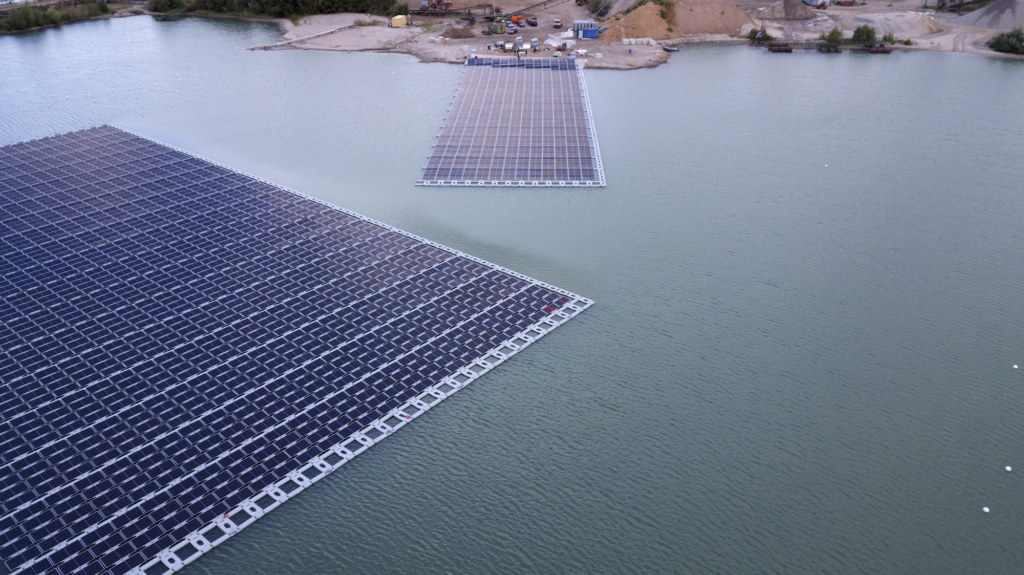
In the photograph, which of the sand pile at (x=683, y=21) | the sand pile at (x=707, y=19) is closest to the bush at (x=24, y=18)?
the sand pile at (x=683, y=21)

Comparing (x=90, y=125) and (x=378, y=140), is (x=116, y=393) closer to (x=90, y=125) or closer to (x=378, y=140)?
(x=378, y=140)

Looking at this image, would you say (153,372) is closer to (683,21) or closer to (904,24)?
(683,21)

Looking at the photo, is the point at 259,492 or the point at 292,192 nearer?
the point at 259,492

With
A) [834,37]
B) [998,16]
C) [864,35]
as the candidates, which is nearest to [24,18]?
[834,37]

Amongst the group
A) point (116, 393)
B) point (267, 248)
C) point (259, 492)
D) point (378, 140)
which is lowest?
point (259, 492)

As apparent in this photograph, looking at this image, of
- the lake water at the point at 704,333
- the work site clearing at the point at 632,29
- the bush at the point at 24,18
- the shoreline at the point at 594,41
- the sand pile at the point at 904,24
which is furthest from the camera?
the bush at the point at 24,18

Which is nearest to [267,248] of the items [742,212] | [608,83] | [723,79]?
[742,212]

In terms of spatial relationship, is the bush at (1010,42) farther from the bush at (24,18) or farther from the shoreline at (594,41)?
the bush at (24,18)

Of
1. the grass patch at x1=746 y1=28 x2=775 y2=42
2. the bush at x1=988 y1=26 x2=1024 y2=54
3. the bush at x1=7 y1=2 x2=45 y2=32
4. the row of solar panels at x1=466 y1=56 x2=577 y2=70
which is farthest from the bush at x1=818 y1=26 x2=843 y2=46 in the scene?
the bush at x1=7 y1=2 x2=45 y2=32

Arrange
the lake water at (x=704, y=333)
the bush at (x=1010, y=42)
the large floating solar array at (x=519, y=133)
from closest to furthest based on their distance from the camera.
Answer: the lake water at (x=704, y=333) → the large floating solar array at (x=519, y=133) → the bush at (x=1010, y=42)
